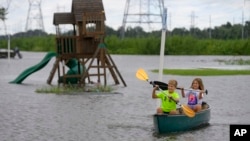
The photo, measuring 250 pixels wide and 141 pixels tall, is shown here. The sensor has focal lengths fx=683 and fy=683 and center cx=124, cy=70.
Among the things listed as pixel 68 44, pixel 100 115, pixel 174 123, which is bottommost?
pixel 100 115

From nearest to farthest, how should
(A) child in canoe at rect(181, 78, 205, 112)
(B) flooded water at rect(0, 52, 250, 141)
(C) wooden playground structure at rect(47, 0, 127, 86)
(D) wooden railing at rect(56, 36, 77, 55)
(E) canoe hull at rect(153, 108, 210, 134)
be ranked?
1. (E) canoe hull at rect(153, 108, 210, 134)
2. (B) flooded water at rect(0, 52, 250, 141)
3. (A) child in canoe at rect(181, 78, 205, 112)
4. (C) wooden playground structure at rect(47, 0, 127, 86)
5. (D) wooden railing at rect(56, 36, 77, 55)

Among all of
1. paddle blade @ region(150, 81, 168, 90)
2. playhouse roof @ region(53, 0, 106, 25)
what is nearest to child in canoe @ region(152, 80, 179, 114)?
paddle blade @ region(150, 81, 168, 90)

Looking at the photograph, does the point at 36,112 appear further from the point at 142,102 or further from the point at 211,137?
the point at 211,137

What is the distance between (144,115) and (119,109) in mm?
2058

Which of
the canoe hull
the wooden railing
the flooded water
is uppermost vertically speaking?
the wooden railing

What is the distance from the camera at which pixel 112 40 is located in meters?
109

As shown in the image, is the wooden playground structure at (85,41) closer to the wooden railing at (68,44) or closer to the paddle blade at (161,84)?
the wooden railing at (68,44)

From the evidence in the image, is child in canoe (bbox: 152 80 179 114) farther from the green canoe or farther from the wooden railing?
the wooden railing

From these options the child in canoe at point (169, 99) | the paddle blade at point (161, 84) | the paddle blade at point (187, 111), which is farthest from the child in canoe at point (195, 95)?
the paddle blade at point (187, 111)

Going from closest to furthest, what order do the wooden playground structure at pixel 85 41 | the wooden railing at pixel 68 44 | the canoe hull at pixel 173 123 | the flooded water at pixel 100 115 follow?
the canoe hull at pixel 173 123
the flooded water at pixel 100 115
the wooden playground structure at pixel 85 41
the wooden railing at pixel 68 44

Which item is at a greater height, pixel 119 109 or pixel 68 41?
pixel 68 41

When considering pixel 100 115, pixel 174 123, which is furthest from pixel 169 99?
pixel 100 115

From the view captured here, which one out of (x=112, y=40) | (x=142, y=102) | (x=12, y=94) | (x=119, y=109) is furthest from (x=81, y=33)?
(x=112, y=40)

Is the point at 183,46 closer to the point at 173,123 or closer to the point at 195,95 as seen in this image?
the point at 195,95
